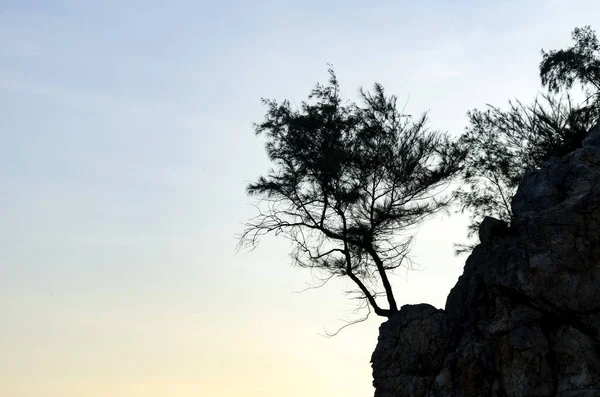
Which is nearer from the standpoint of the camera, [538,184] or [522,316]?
[522,316]

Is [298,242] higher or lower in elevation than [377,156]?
lower

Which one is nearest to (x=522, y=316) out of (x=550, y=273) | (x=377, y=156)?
(x=550, y=273)

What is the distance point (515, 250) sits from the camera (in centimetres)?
2155

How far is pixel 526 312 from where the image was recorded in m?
21.0

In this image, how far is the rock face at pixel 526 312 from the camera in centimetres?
2030

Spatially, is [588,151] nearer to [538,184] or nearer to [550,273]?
[538,184]

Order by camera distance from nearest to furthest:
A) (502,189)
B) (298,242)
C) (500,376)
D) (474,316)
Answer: (500,376) → (474,316) → (298,242) → (502,189)

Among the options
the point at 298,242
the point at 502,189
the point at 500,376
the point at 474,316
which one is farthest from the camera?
the point at 502,189

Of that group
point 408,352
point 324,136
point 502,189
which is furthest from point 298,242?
point 502,189

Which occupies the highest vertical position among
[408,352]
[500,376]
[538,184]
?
[538,184]

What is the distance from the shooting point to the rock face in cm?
2030

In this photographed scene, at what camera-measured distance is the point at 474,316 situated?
73.6 feet

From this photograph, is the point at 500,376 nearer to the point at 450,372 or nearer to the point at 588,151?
the point at 450,372

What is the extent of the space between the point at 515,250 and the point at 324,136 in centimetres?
785
